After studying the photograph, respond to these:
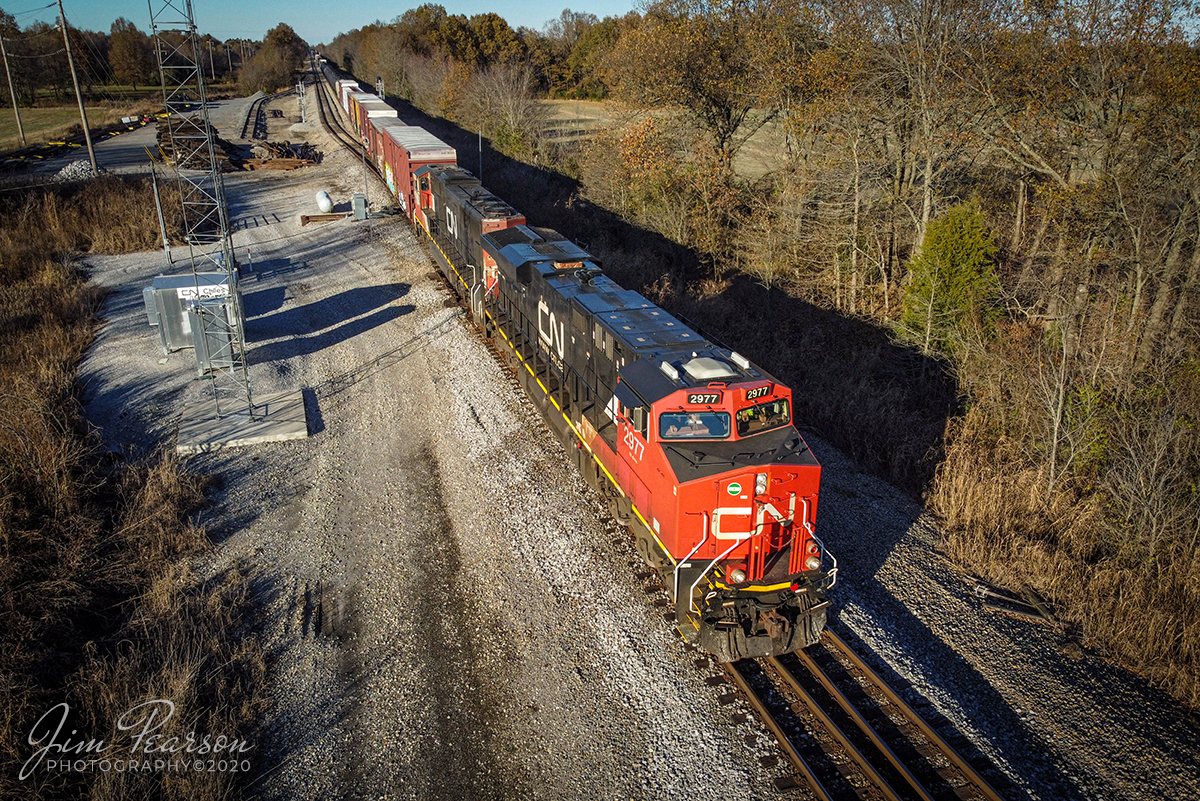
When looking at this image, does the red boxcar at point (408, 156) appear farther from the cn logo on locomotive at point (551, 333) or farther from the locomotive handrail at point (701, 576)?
the locomotive handrail at point (701, 576)

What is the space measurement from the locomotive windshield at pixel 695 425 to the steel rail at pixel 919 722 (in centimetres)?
339

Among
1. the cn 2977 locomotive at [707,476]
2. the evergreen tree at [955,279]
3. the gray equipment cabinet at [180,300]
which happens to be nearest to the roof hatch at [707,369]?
the cn 2977 locomotive at [707,476]

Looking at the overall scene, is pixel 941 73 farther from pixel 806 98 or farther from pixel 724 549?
pixel 724 549

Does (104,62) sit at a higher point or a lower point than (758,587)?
higher

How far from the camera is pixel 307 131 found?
5562 centimetres

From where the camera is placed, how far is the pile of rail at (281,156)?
42469mm

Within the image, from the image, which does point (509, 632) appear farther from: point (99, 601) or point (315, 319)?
point (315, 319)

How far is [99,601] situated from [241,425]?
230 inches

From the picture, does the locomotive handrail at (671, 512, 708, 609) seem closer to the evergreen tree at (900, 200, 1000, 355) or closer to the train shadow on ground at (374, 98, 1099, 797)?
the train shadow on ground at (374, 98, 1099, 797)

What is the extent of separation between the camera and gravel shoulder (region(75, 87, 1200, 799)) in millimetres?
7965

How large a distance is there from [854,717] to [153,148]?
5431 cm

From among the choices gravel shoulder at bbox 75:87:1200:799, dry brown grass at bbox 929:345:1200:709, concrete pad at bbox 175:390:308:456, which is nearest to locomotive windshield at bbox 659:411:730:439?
gravel shoulder at bbox 75:87:1200:799

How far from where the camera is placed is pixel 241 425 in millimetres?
15367

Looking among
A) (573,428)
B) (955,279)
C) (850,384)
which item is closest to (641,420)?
(573,428)
